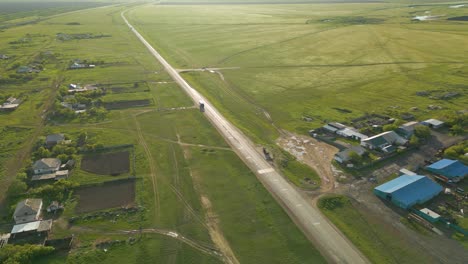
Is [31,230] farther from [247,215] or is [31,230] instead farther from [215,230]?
[247,215]

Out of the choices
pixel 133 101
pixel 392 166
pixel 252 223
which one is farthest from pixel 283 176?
pixel 133 101

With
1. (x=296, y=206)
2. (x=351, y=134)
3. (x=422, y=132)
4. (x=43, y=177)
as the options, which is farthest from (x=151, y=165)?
(x=422, y=132)

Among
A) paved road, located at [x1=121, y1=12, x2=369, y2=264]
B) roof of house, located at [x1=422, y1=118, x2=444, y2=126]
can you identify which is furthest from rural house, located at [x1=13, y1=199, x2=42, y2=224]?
roof of house, located at [x1=422, y1=118, x2=444, y2=126]

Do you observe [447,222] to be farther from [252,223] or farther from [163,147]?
[163,147]

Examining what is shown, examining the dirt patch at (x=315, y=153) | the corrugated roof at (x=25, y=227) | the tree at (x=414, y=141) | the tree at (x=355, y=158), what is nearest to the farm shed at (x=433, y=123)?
the tree at (x=414, y=141)

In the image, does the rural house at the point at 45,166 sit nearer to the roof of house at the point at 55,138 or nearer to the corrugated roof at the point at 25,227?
the roof of house at the point at 55,138

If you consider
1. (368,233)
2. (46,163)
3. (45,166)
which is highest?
(46,163)

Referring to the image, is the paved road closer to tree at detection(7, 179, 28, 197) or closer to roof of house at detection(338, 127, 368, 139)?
roof of house at detection(338, 127, 368, 139)
